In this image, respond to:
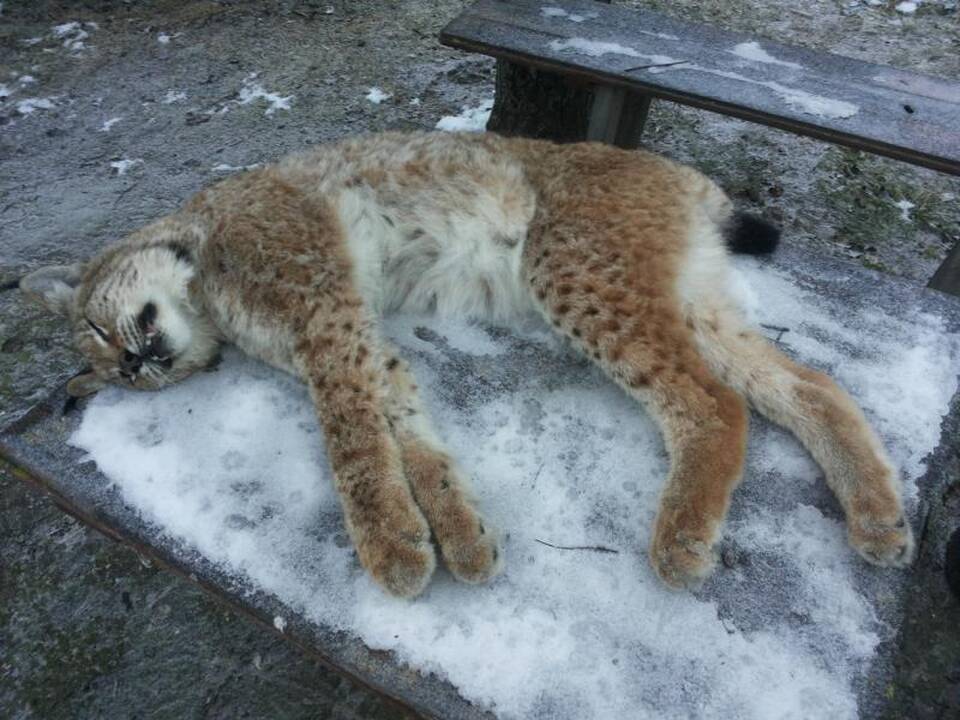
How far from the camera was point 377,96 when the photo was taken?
17.8 feet

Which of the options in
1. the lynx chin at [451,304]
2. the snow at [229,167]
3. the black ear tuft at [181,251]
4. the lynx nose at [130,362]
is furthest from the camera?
the snow at [229,167]

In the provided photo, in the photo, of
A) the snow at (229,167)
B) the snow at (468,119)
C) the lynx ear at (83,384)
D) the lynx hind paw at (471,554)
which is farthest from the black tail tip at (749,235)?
the snow at (229,167)

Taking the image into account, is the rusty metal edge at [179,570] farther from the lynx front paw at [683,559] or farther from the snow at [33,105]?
the snow at [33,105]

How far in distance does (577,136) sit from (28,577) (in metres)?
3.97

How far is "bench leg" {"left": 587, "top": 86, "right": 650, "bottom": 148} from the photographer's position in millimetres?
3783

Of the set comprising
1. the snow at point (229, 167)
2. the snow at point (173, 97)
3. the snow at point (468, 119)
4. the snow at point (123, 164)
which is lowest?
the snow at point (123, 164)

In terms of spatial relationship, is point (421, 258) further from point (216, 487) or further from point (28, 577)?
point (28, 577)

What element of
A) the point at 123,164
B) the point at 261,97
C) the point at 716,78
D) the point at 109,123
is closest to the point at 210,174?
the point at 123,164

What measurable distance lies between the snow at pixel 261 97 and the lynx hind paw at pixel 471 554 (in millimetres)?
4230

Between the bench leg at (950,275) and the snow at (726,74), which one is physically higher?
the snow at (726,74)

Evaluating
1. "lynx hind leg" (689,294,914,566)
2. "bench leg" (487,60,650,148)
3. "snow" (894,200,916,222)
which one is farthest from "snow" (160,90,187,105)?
"snow" (894,200,916,222)

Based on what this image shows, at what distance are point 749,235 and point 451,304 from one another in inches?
56.2

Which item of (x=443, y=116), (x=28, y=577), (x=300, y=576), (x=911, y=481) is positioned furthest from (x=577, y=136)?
(x=28, y=577)

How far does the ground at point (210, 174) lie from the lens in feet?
8.52
